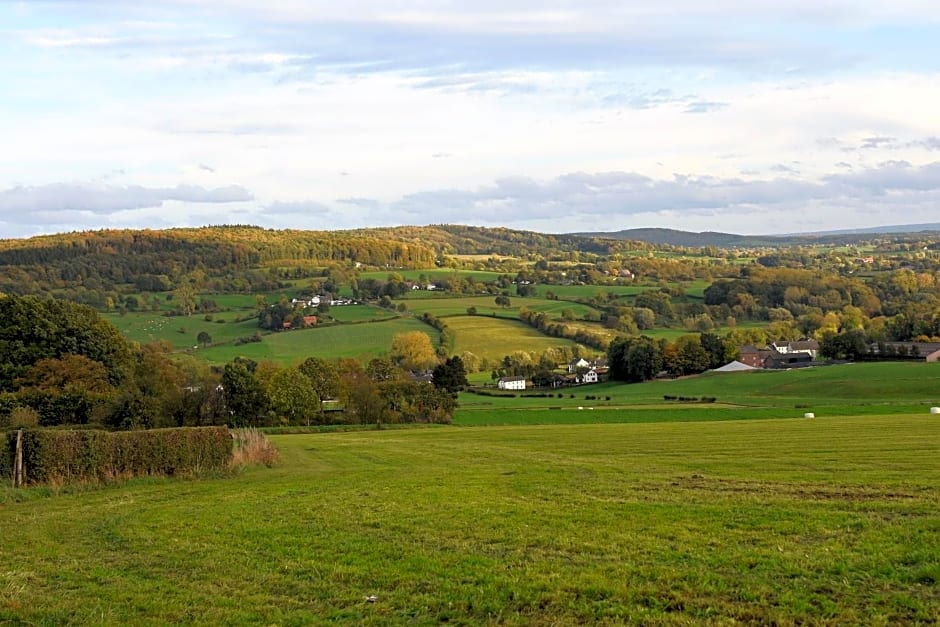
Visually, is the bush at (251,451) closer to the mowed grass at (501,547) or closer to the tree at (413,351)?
the mowed grass at (501,547)

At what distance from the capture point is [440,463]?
32.3 meters

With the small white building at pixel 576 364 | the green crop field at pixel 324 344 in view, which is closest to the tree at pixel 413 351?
the green crop field at pixel 324 344

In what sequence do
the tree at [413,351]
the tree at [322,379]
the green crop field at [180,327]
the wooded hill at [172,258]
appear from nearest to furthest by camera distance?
the tree at [322,379]
the tree at [413,351]
the green crop field at [180,327]
the wooded hill at [172,258]

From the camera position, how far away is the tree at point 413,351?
4318 inches

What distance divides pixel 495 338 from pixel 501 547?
4297 inches

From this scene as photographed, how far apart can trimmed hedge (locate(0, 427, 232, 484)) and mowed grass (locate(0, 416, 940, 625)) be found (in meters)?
1.06

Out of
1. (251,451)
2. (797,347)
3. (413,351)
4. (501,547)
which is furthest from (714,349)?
(501,547)

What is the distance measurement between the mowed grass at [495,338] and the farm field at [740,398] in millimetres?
19305

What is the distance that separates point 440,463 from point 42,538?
54.2 feet

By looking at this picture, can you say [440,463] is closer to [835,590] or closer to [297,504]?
[297,504]

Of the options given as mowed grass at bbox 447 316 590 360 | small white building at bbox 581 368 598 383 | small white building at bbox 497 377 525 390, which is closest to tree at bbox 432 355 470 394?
small white building at bbox 497 377 525 390

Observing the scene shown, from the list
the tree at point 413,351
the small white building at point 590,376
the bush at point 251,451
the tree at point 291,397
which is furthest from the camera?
the tree at point 413,351

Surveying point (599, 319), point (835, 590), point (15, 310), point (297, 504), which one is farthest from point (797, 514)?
point (599, 319)

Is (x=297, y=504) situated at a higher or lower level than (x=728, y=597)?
lower
